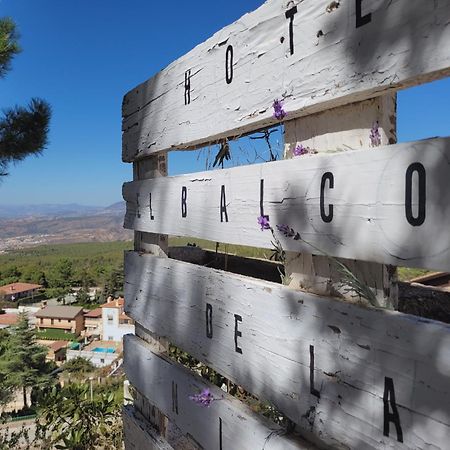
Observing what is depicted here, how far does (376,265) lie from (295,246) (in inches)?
7.8

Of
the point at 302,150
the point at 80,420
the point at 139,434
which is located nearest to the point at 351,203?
the point at 302,150

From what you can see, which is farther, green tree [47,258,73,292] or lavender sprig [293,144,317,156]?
green tree [47,258,73,292]

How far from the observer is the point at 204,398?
4.63 ft

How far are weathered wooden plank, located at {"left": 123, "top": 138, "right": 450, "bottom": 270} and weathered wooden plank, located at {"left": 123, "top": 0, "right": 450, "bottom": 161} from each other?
0.45 feet

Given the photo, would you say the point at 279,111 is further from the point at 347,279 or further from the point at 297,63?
the point at 347,279

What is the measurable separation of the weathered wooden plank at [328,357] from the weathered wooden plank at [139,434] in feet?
2.00

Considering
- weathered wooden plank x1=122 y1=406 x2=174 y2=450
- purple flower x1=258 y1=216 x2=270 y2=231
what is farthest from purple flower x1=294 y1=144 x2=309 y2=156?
weathered wooden plank x1=122 y1=406 x2=174 y2=450

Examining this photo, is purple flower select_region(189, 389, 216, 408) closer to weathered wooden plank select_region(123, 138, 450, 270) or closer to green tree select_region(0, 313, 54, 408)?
weathered wooden plank select_region(123, 138, 450, 270)

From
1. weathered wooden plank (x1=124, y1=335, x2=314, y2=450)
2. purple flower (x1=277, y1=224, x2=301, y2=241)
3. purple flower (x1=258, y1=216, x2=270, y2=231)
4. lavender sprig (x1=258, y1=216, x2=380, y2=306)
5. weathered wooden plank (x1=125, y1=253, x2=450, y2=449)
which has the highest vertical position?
purple flower (x1=258, y1=216, x2=270, y2=231)

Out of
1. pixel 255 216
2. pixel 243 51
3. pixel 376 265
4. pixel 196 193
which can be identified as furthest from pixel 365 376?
pixel 243 51

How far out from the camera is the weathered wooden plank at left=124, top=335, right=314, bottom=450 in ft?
3.93

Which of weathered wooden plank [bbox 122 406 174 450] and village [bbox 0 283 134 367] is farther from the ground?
weathered wooden plank [bbox 122 406 174 450]

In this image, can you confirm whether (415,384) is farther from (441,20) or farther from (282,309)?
(441,20)

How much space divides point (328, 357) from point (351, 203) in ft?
1.09
